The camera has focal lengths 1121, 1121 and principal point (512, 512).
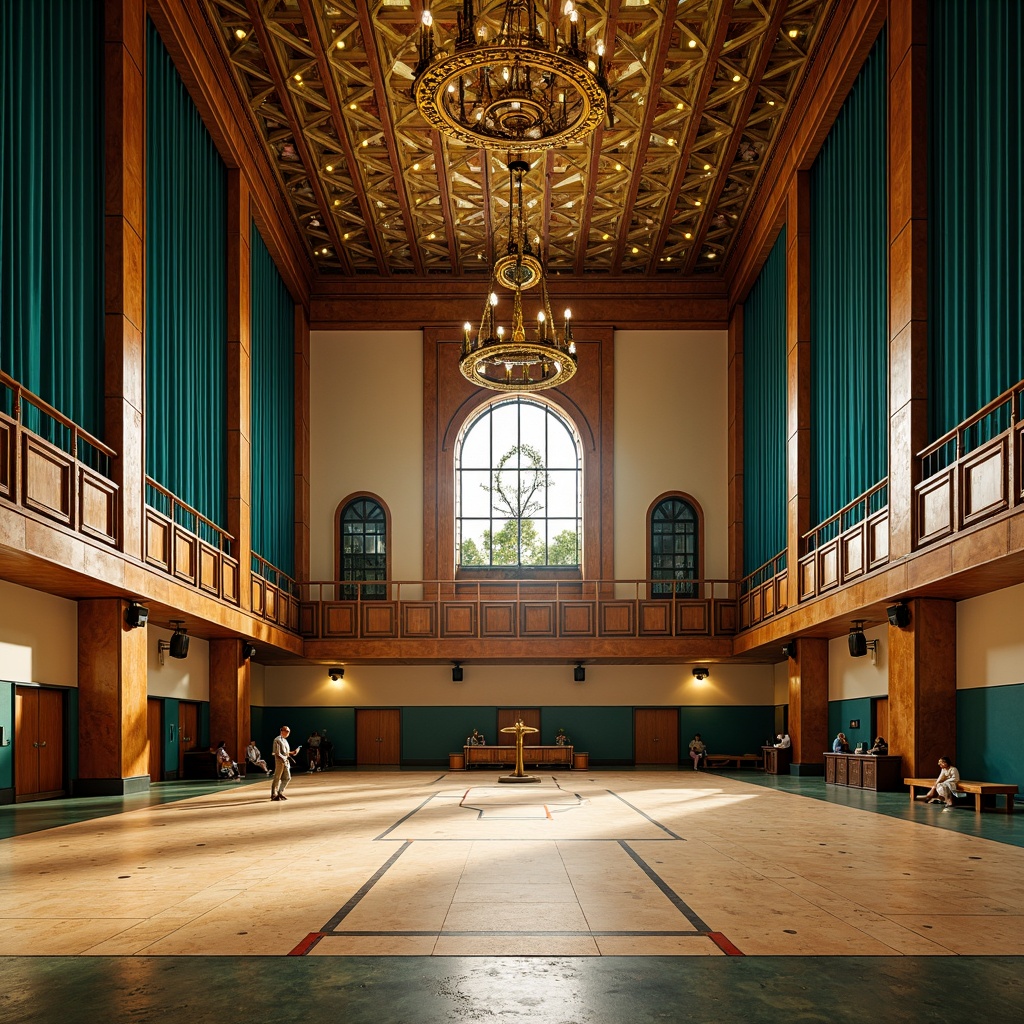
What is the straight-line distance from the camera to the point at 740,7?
1923 centimetres

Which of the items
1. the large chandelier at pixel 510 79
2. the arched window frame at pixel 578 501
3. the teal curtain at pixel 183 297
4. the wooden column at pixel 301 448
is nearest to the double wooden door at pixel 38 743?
the teal curtain at pixel 183 297

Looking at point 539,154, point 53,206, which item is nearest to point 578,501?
point 539,154

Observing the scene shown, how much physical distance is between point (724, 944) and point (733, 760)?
23.9 m

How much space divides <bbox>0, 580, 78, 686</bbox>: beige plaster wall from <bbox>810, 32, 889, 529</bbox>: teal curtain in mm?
12543

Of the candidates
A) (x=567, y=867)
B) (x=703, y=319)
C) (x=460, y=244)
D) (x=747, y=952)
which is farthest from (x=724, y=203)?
(x=747, y=952)

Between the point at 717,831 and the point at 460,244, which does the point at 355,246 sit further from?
the point at 717,831

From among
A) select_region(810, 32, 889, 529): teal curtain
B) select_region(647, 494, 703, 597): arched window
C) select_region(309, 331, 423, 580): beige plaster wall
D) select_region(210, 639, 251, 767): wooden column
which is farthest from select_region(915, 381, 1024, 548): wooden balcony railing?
select_region(309, 331, 423, 580): beige plaster wall

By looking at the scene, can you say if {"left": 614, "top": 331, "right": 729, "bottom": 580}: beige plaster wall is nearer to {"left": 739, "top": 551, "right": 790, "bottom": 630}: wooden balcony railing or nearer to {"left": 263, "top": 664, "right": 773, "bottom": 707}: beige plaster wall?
{"left": 739, "top": 551, "right": 790, "bottom": 630}: wooden balcony railing

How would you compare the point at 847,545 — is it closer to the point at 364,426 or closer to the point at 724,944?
the point at 724,944

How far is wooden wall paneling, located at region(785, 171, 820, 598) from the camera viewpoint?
73.6 ft

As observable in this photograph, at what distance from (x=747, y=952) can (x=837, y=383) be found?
16249 millimetres

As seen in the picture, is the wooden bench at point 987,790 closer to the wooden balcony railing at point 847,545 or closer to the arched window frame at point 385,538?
the wooden balcony railing at point 847,545

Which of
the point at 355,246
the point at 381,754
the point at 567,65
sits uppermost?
the point at 355,246

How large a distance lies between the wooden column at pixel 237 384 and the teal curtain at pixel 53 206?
669cm
